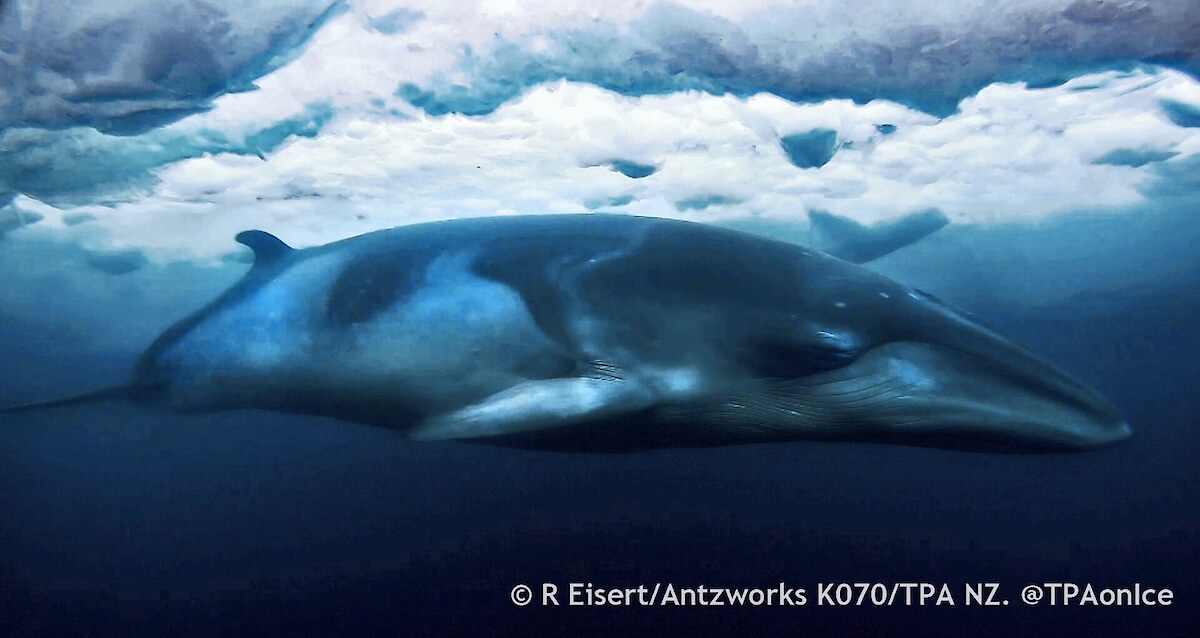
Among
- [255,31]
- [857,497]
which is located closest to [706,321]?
[857,497]

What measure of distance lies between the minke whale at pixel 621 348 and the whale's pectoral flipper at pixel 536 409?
12 millimetres

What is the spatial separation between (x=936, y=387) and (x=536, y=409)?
8.02ft

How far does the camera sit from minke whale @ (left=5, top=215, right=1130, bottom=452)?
14.4 feet

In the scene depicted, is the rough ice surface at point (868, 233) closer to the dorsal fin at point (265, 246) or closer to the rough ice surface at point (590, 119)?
the rough ice surface at point (590, 119)

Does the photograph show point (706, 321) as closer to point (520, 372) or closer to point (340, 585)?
point (520, 372)

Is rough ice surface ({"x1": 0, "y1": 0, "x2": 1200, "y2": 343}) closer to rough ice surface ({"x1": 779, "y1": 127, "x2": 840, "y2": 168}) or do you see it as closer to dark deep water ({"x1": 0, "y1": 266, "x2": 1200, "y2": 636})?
rough ice surface ({"x1": 779, "y1": 127, "x2": 840, "y2": 168})

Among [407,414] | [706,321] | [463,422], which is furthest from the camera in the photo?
[407,414]

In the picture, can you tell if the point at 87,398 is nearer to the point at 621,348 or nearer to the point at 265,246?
the point at 265,246

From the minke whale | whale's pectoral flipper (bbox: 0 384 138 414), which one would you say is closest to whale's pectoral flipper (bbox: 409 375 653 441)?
the minke whale

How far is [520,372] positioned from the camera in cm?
477

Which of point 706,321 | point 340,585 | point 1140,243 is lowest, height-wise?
point 340,585

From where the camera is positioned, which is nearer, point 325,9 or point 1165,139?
point 325,9

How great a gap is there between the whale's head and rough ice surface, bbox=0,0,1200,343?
6.39 ft

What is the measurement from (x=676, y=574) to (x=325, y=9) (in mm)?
4895
